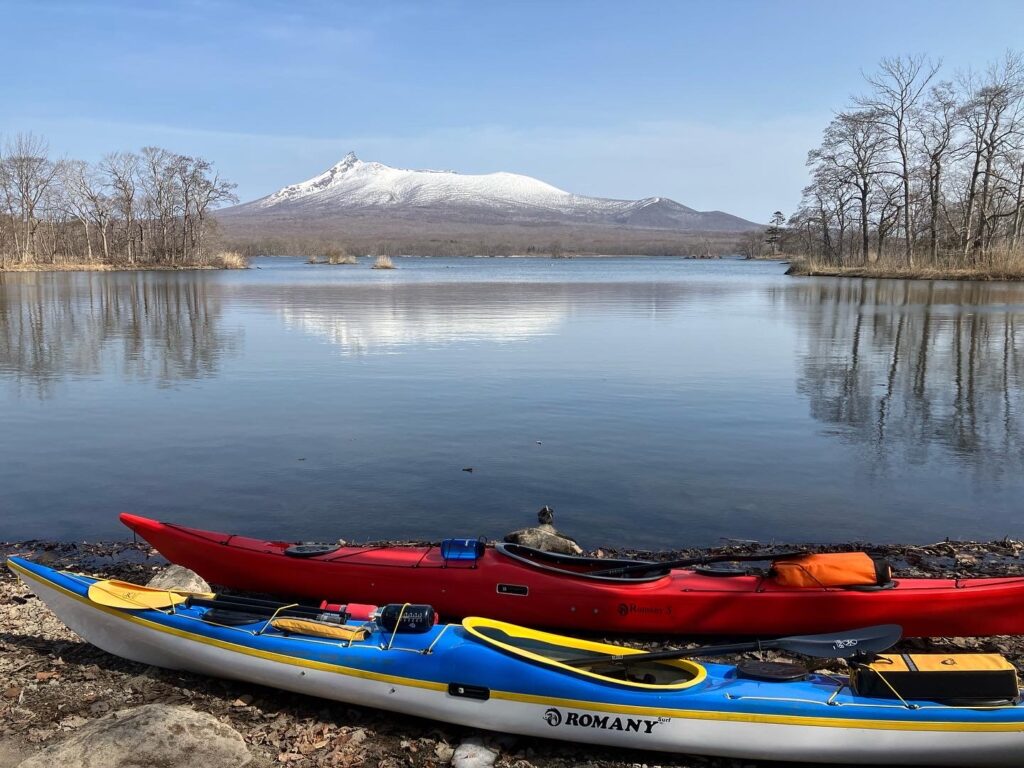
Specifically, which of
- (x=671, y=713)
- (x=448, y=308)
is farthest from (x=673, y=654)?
(x=448, y=308)

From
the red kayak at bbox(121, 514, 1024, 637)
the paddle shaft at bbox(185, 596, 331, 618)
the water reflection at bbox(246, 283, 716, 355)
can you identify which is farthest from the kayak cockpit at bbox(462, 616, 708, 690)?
the water reflection at bbox(246, 283, 716, 355)

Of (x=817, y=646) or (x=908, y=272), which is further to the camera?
(x=908, y=272)

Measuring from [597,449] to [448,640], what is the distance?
6496 millimetres

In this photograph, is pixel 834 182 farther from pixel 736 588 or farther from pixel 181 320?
pixel 736 588

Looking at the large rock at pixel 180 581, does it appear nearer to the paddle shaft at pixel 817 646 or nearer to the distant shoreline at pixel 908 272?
the paddle shaft at pixel 817 646

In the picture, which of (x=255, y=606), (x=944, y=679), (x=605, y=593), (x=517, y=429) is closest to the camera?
(x=944, y=679)

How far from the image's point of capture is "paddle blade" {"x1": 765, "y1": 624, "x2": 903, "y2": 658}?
4.96 m

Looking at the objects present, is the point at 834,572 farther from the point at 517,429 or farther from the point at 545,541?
the point at 517,429

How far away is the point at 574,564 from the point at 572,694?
177cm

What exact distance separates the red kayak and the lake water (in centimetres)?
170

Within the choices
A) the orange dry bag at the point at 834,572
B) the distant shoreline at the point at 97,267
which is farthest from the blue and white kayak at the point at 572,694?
the distant shoreline at the point at 97,267

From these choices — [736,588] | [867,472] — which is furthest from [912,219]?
[736,588]

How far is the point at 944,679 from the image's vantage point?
4500mm

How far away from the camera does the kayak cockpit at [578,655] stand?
4781 mm
